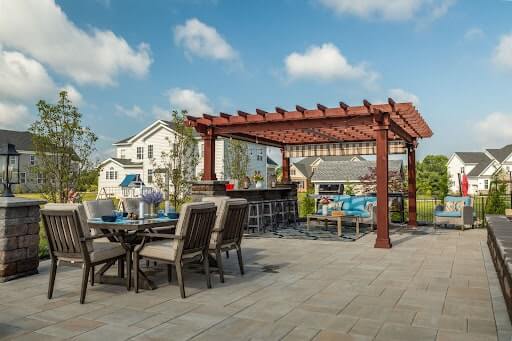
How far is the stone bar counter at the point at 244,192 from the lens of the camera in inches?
346

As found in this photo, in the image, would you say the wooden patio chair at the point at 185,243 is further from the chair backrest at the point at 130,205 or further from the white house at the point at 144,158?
the white house at the point at 144,158

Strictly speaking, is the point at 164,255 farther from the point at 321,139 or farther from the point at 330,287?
the point at 321,139

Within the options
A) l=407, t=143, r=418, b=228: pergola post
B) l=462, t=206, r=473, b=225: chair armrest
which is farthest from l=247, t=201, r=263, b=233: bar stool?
l=462, t=206, r=473, b=225: chair armrest

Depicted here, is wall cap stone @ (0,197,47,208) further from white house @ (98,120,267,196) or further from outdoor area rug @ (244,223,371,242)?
white house @ (98,120,267,196)

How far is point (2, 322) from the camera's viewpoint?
327 centimetres

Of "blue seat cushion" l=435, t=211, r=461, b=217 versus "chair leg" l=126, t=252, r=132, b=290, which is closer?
"chair leg" l=126, t=252, r=132, b=290

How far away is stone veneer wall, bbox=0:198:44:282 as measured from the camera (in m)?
4.74

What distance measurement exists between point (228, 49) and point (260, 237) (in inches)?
250

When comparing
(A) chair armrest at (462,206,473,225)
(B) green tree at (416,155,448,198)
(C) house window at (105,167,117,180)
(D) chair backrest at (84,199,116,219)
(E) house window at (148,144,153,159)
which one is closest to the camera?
(D) chair backrest at (84,199,116,219)

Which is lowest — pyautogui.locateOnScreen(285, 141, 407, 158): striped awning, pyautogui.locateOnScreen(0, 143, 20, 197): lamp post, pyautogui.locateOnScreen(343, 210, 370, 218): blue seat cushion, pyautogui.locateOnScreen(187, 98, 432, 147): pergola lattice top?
pyautogui.locateOnScreen(343, 210, 370, 218): blue seat cushion

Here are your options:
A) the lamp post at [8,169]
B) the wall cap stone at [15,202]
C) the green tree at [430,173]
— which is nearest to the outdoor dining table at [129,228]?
the wall cap stone at [15,202]

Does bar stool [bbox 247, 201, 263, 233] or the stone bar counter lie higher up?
the stone bar counter

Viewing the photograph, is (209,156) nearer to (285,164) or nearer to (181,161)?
(285,164)

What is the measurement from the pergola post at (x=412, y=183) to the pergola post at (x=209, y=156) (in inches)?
207
